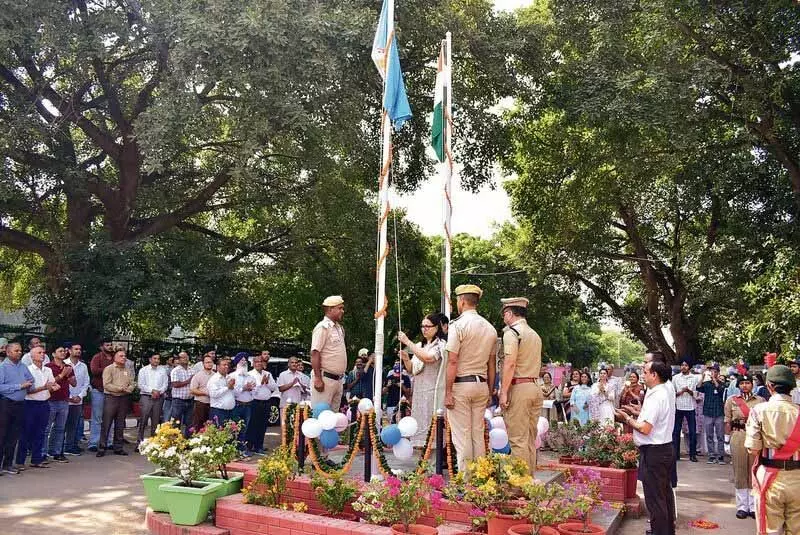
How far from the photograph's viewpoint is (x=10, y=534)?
682 centimetres

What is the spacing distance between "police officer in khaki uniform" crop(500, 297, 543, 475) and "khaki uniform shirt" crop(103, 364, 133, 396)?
7.61m

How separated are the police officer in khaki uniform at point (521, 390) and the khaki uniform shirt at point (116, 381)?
7.61 meters

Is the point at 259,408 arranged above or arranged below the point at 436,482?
above

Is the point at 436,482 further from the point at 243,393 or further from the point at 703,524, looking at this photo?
the point at 243,393

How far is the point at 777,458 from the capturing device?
568cm

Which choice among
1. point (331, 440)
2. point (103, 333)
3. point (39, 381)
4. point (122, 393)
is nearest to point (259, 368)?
point (122, 393)

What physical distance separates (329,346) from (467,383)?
1.85 meters

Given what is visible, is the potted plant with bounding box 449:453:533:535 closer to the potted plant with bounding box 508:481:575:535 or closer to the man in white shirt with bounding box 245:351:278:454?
the potted plant with bounding box 508:481:575:535

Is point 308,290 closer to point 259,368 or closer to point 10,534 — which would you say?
point 259,368

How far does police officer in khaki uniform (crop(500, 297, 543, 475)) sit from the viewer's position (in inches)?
275

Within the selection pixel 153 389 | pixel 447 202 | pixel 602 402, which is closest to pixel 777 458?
pixel 447 202

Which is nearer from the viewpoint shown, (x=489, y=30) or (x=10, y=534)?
(x=10, y=534)

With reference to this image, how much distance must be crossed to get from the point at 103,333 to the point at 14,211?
3.91 meters

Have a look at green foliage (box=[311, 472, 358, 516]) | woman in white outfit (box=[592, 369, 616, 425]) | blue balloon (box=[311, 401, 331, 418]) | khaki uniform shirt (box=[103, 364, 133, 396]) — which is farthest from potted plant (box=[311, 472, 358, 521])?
woman in white outfit (box=[592, 369, 616, 425])
